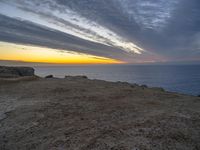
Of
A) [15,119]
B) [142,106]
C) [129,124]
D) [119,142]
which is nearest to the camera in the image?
[119,142]

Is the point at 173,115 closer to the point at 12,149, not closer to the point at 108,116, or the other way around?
the point at 108,116

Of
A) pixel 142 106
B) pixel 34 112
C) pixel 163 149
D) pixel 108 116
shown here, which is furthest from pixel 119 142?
pixel 34 112

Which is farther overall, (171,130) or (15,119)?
(15,119)

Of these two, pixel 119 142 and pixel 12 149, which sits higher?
pixel 119 142

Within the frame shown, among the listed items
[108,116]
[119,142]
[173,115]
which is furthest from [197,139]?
[108,116]

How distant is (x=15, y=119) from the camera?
23.2ft

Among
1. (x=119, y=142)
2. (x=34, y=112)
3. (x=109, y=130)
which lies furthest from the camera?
(x=34, y=112)

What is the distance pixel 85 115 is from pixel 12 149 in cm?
323

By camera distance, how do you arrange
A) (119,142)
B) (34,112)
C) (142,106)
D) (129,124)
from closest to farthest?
(119,142) → (129,124) → (34,112) → (142,106)

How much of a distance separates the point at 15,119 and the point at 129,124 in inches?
197

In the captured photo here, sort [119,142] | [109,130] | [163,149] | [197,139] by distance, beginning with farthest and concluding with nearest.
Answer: [109,130] < [197,139] < [119,142] < [163,149]

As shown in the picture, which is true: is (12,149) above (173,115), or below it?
below

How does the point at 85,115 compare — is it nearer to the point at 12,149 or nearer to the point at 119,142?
the point at 119,142

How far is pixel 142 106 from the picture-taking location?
8.80m
